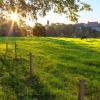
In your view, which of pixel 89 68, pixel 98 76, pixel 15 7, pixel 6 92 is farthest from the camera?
pixel 15 7

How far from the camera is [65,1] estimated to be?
31.7 m

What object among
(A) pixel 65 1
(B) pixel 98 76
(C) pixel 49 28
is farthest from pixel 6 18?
(C) pixel 49 28

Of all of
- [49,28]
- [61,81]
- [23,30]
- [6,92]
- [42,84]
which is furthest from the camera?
[49,28]

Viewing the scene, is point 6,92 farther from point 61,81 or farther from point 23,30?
point 23,30

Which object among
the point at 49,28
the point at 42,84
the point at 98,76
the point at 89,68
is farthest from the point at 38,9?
the point at 49,28

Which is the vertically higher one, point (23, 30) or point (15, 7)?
point (15, 7)

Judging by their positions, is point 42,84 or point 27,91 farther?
point 42,84

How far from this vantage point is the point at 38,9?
32406 millimetres

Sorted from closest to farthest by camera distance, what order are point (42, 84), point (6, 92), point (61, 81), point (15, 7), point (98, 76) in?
point (6, 92) → point (42, 84) → point (61, 81) → point (98, 76) → point (15, 7)

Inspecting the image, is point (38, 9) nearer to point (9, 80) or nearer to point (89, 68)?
point (89, 68)

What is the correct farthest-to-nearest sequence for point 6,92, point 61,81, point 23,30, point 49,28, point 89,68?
point 49,28, point 23,30, point 89,68, point 61,81, point 6,92

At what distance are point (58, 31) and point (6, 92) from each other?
16731 cm

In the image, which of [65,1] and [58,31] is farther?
[58,31]

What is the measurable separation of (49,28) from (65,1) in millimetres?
146627
